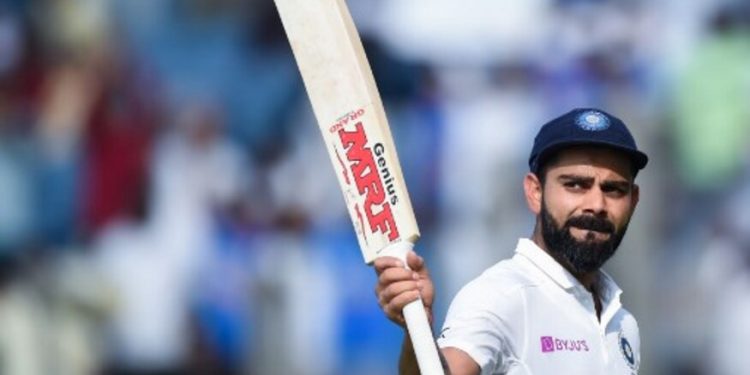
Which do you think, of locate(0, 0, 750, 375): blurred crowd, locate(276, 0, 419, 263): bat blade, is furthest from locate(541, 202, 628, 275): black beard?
locate(0, 0, 750, 375): blurred crowd

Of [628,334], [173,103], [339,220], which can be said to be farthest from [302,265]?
[628,334]

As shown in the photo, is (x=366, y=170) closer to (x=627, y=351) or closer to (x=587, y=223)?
(x=587, y=223)

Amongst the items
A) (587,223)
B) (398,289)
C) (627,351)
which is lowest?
(627,351)

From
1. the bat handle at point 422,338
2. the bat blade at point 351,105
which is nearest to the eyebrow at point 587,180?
the bat blade at point 351,105

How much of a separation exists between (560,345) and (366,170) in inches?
22.8

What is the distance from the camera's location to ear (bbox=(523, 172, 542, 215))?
4059 millimetres

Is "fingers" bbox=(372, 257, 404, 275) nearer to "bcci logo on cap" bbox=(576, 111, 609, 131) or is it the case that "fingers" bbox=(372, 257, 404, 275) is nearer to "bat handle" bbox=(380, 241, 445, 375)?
"bat handle" bbox=(380, 241, 445, 375)

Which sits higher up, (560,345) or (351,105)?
(351,105)

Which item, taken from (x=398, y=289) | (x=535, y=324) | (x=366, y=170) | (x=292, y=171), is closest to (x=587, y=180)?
(x=535, y=324)

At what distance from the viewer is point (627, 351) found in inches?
163

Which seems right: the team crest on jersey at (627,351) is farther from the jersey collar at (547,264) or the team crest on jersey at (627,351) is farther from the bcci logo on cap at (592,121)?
the bcci logo on cap at (592,121)

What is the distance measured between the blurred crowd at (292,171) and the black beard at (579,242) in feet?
12.9

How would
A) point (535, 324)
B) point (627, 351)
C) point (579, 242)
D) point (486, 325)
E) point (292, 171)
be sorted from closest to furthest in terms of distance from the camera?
point (486, 325) → point (535, 324) → point (579, 242) → point (627, 351) → point (292, 171)

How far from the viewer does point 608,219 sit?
13.2ft
